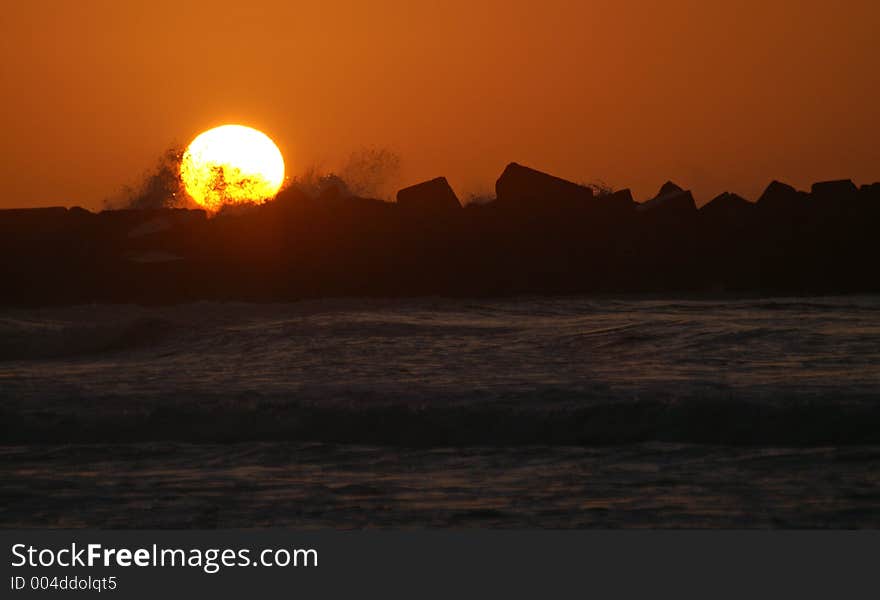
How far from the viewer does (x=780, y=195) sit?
21.9m

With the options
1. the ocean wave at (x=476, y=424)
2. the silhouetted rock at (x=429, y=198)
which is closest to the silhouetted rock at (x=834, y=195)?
the silhouetted rock at (x=429, y=198)

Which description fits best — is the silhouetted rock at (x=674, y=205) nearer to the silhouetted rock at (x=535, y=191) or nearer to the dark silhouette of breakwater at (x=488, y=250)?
the dark silhouette of breakwater at (x=488, y=250)

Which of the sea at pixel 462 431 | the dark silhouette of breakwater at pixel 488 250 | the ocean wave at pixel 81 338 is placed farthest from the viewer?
the dark silhouette of breakwater at pixel 488 250

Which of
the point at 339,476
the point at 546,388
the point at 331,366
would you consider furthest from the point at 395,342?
the point at 339,476

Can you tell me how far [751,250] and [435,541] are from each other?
17275 mm

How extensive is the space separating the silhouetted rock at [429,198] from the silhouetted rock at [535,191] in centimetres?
77

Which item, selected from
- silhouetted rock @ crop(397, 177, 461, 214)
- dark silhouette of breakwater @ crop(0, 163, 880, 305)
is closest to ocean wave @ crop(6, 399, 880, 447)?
dark silhouette of breakwater @ crop(0, 163, 880, 305)

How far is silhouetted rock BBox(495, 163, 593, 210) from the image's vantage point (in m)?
21.7

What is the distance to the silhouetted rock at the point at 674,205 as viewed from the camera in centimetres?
2180

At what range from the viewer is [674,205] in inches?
867

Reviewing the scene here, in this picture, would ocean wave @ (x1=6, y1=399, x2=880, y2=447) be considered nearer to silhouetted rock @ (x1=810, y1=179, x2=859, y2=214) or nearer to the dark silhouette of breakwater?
the dark silhouette of breakwater

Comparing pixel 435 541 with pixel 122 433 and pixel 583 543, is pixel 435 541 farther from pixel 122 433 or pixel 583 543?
pixel 122 433

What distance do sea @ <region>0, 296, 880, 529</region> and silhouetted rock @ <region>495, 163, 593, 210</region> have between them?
364 inches

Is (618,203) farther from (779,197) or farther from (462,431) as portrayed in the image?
(462,431)
